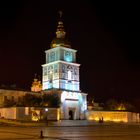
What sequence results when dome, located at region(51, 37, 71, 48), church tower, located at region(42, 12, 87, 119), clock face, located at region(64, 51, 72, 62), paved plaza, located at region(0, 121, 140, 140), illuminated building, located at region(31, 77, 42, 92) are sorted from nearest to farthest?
paved plaza, located at region(0, 121, 140, 140)
church tower, located at region(42, 12, 87, 119)
dome, located at region(51, 37, 71, 48)
clock face, located at region(64, 51, 72, 62)
illuminated building, located at region(31, 77, 42, 92)

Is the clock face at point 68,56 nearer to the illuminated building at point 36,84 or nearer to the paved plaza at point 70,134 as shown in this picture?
the illuminated building at point 36,84

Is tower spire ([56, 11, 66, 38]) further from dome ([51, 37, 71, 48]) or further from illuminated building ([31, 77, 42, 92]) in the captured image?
illuminated building ([31, 77, 42, 92])

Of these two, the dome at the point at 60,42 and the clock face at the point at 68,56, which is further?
the clock face at the point at 68,56

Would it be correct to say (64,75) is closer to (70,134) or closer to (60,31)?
(60,31)

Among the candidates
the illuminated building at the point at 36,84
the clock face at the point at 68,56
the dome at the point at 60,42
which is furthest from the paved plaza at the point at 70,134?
the illuminated building at the point at 36,84

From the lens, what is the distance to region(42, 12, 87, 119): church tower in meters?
83.9

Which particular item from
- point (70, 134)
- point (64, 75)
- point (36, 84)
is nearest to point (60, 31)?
point (64, 75)

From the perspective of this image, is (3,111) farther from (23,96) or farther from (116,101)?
(116,101)


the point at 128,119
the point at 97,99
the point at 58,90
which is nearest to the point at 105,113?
the point at 128,119

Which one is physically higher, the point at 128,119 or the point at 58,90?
the point at 58,90

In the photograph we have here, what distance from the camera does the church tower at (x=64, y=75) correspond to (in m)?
83.9

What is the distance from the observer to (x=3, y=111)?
74.1 meters

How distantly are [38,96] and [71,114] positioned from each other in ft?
28.3

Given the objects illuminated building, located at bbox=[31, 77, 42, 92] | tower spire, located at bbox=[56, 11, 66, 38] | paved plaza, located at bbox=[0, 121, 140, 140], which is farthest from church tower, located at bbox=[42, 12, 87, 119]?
paved plaza, located at bbox=[0, 121, 140, 140]
